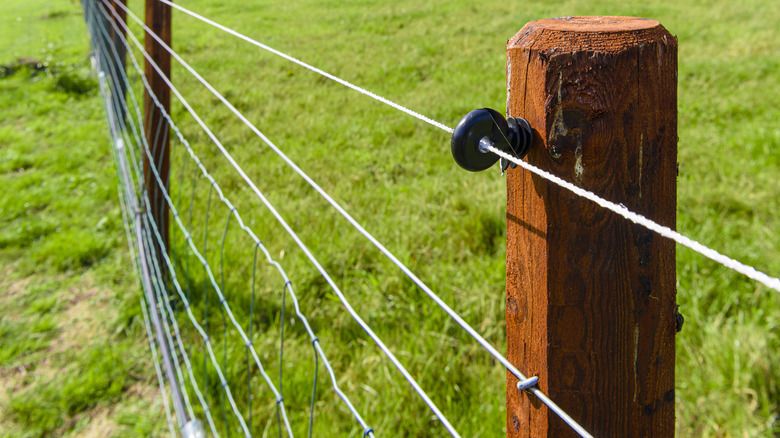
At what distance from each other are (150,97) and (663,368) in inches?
111

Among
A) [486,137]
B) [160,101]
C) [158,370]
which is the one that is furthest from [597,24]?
[160,101]

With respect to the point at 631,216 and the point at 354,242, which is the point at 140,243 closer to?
the point at 354,242

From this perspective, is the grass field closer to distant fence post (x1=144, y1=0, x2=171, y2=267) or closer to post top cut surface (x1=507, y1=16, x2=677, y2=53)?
distant fence post (x1=144, y1=0, x2=171, y2=267)

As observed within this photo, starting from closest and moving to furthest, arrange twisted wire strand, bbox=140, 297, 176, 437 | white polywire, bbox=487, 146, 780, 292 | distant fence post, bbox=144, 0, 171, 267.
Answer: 1. white polywire, bbox=487, 146, 780, 292
2. twisted wire strand, bbox=140, 297, 176, 437
3. distant fence post, bbox=144, 0, 171, 267

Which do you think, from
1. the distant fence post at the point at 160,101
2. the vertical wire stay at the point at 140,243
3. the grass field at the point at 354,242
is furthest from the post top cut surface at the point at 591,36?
the distant fence post at the point at 160,101

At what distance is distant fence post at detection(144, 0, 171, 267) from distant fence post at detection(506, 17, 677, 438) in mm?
2227

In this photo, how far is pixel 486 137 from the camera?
748 mm

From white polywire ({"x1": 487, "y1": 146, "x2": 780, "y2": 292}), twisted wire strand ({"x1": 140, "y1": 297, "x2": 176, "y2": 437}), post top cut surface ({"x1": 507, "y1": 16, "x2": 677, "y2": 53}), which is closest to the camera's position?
white polywire ({"x1": 487, "y1": 146, "x2": 780, "y2": 292})

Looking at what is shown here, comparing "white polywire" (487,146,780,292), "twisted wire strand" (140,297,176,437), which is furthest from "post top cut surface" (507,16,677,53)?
"twisted wire strand" (140,297,176,437)

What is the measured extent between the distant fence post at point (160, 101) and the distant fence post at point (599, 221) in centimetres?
223

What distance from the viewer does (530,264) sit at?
746mm

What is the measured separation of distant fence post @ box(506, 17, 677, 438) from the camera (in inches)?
26.9

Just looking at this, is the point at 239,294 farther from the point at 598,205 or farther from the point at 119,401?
the point at 598,205

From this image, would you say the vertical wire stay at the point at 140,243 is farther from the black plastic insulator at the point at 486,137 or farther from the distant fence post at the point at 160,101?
the black plastic insulator at the point at 486,137
